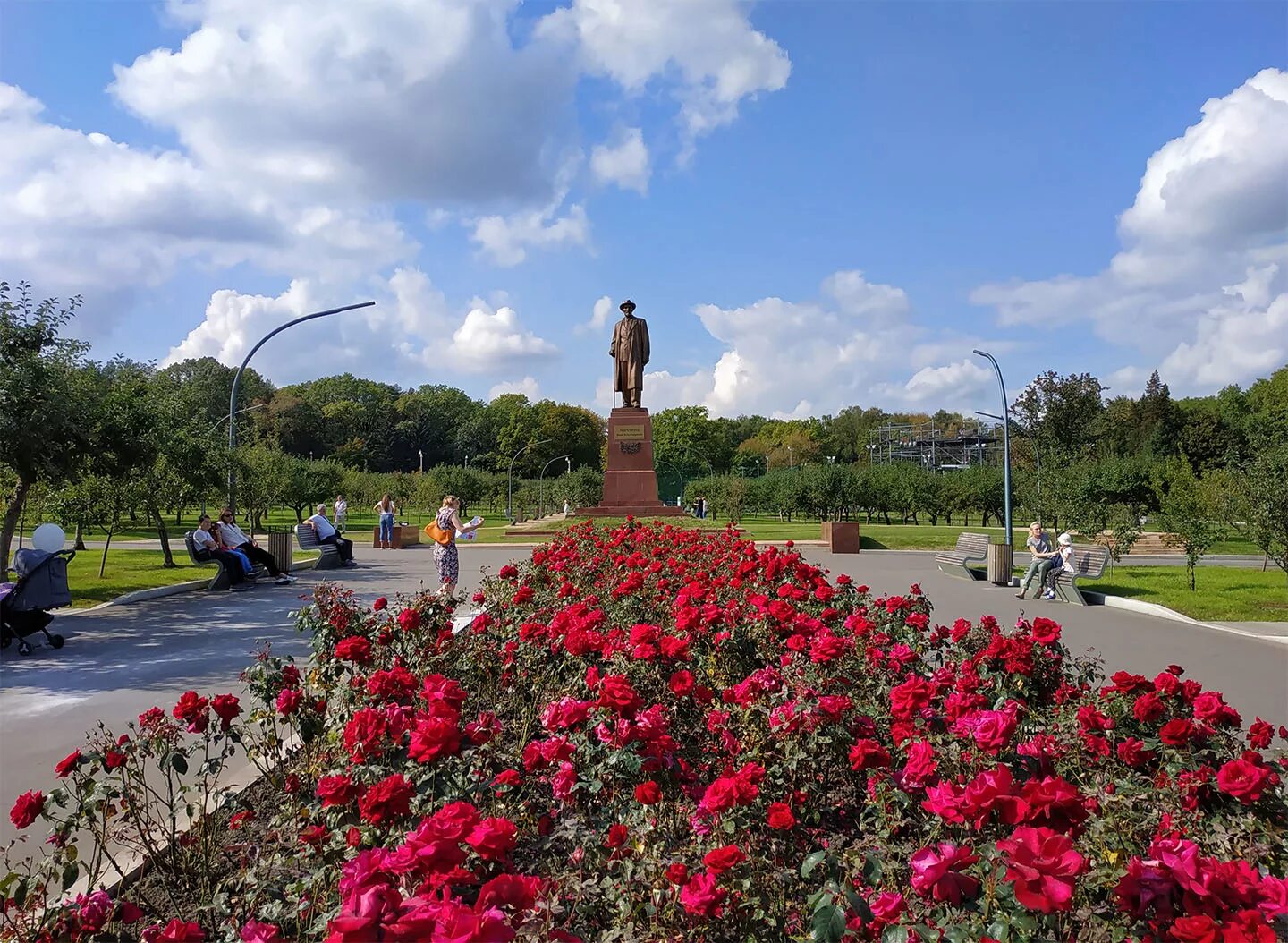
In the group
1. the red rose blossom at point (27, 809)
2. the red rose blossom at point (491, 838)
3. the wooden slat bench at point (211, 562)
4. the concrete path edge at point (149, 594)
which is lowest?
the concrete path edge at point (149, 594)

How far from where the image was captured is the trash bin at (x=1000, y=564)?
1499cm

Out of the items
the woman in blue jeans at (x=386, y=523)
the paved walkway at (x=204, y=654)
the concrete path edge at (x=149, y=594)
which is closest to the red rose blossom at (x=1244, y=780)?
the paved walkway at (x=204, y=654)

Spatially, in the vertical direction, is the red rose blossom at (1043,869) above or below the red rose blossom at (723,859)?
above

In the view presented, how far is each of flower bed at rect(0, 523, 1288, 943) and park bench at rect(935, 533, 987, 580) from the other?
12.2 metres

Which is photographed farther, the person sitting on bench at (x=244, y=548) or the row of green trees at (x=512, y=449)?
the person sitting on bench at (x=244, y=548)

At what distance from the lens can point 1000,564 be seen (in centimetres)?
1502

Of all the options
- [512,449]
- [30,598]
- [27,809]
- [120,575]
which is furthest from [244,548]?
[512,449]

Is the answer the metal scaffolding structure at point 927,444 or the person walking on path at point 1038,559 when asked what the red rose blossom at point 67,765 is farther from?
the metal scaffolding structure at point 927,444

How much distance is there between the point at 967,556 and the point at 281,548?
1324 centimetres

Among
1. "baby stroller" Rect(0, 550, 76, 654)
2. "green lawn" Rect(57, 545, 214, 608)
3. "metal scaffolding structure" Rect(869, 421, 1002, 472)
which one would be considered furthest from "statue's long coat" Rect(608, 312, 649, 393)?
"metal scaffolding structure" Rect(869, 421, 1002, 472)

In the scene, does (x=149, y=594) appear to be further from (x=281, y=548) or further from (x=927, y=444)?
(x=927, y=444)

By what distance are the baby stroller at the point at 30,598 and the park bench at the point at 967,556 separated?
14.2m

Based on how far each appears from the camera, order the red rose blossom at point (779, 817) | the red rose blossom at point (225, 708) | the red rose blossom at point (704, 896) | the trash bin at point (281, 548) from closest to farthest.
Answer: the red rose blossom at point (704, 896), the red rose blossom at point (779, 817), the red rose blossom at point (225, 708), the trash bin at point (281, 548)

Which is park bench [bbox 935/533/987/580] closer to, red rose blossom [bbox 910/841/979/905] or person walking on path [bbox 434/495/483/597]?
person walking on path [bbox 434/495/483/597]
